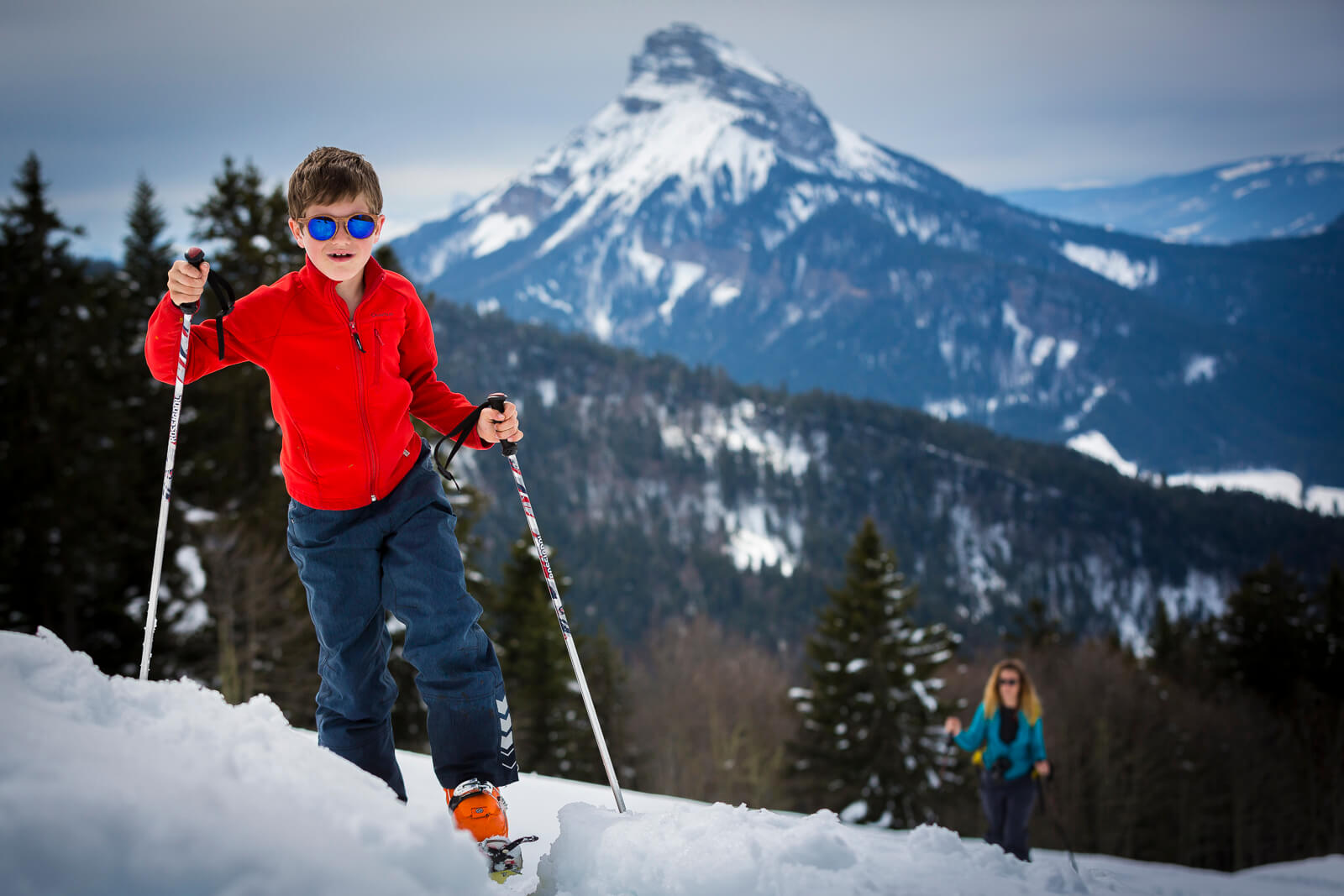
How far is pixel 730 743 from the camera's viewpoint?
37.6 metres

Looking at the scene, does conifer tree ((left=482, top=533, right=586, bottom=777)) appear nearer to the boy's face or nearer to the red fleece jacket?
the red fleece jacket

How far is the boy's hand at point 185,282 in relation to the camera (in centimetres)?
308

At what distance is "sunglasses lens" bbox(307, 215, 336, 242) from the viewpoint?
301 cm

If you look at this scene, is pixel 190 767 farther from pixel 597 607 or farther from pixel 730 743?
pixel 597 607

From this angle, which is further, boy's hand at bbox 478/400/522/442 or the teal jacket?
the teal jacket

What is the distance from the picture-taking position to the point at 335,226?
303 cm

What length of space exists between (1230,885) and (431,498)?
28.6 ft

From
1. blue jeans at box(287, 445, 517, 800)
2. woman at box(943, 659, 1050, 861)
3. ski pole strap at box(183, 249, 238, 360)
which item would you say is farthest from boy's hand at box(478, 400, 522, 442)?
woman at box(943, 659, 1050, 861)

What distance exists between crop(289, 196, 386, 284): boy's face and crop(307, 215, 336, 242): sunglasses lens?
1 cm

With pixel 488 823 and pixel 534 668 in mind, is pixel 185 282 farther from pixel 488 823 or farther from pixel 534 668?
pixel 534 668

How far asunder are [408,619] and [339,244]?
4.37 feet

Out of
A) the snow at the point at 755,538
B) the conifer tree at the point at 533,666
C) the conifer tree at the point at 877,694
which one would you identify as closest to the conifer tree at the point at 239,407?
the conifer tree at the point at 533,666

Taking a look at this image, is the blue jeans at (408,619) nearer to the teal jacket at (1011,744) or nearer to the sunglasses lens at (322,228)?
the sunglasses lens at (322,228)

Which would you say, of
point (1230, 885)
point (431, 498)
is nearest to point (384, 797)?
point (431, 498)
